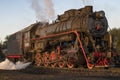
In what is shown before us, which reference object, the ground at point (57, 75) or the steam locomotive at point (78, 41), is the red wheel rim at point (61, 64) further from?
the ground at point (57, 75)

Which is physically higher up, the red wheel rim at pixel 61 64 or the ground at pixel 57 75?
the red wheel rim at pixel 61 64

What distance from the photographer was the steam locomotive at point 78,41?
18906 millimetres

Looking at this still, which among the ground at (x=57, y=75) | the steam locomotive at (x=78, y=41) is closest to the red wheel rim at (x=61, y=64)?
the steam locomotive at (x=78, y=41)

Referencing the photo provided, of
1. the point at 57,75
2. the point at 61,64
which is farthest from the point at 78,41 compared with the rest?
the point at 57,75

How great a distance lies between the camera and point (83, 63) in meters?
19.5

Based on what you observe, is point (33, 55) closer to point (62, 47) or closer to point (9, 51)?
point (62, 47)

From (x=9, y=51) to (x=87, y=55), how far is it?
16.8 m

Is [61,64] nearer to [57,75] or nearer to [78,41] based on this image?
[78,41]

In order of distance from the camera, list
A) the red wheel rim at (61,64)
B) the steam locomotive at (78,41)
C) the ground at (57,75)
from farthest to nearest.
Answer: the red wheel rim at (61,64), the steam locomotive at (78,41), the ground at (57,75)

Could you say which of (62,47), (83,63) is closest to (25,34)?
(62,47)

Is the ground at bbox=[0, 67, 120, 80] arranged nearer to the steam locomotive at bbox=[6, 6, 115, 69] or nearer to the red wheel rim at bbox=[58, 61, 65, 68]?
the steam locomotive at bbox=[6, 6, 115, 69]

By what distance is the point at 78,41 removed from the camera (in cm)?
1925

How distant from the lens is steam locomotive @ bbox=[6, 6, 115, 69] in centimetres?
1891

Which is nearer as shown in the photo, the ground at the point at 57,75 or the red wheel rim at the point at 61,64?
the ground at the point at 57,75
